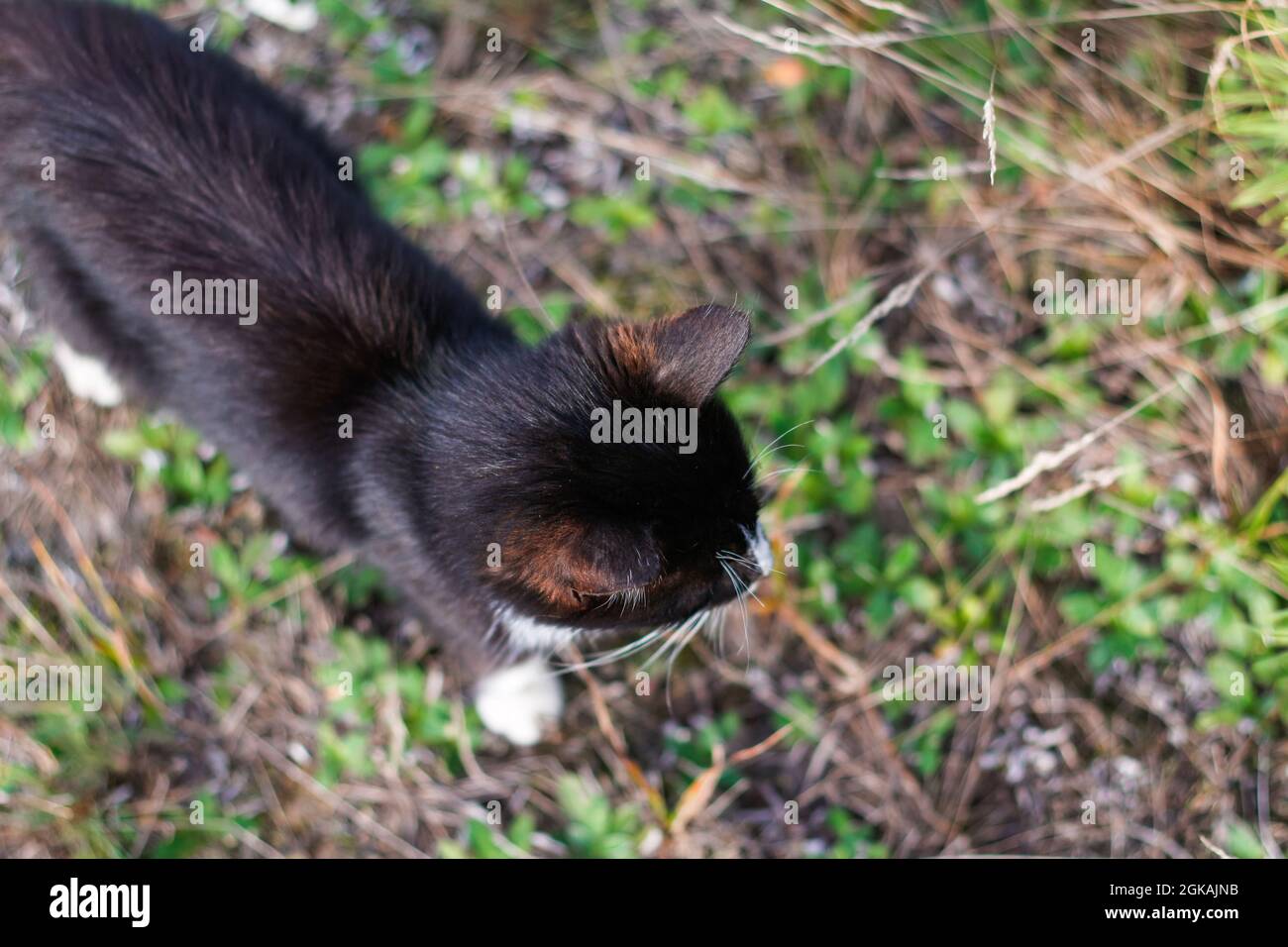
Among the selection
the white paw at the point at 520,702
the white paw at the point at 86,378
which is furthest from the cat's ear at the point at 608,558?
the white paw at the point at 86,378

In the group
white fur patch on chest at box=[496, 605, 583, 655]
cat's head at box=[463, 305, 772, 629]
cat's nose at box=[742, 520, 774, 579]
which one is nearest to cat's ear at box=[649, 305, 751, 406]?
cat's head at box=[463, 305, 772, 629]

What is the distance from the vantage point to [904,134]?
388cm

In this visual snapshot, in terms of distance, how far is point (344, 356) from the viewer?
110 inches

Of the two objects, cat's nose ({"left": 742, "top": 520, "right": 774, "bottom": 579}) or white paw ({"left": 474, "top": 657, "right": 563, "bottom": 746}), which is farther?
white paw ({"left": 474, "top": 657, "right": 563, "bottom": 746})

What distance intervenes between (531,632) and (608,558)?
2.34ft

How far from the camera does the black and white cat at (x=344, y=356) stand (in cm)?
234

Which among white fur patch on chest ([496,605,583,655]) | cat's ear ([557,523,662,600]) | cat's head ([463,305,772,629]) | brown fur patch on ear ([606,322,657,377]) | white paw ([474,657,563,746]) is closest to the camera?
cat's ear ([557,523,662,600])

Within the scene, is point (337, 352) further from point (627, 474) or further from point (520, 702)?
point (520, 702)

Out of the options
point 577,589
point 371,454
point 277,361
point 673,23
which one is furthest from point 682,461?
point 673,23

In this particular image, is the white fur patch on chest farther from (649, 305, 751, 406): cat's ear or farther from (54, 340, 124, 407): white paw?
(54, 340, 124, 407): white paw

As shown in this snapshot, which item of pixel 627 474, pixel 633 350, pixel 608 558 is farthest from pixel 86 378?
pixel 608 558

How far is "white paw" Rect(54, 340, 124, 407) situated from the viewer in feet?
11.3

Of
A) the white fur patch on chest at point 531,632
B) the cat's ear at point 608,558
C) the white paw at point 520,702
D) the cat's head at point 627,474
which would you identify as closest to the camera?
the cat's ear at point 608,558

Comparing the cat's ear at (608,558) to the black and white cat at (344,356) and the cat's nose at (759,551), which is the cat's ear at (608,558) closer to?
the black and white cat at (344,356)
